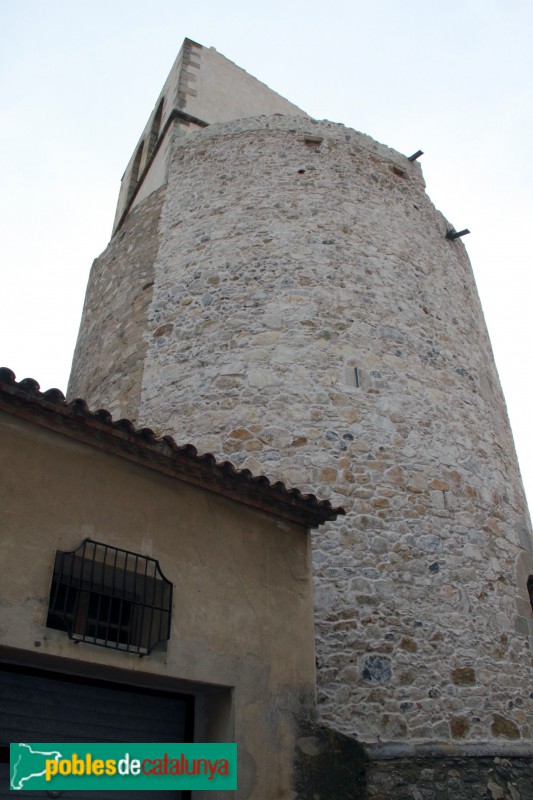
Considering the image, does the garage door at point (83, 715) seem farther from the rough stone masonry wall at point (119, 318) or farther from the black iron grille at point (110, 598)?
the rough stone masonry wall at point (119, 318)

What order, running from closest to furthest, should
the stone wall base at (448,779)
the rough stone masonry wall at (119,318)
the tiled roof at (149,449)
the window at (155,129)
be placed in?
the tiled roof at (149,449) → the stone wall base at (448,779) → the rough stone masonry wall at (119,318) → the window at (155,129)

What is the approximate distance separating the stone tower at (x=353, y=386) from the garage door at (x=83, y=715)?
1809 mm

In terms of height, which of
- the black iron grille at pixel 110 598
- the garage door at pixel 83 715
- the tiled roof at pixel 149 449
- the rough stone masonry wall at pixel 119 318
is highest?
the rough stone masonry wall at pixel 119 318

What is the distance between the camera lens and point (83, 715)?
4.64 metres

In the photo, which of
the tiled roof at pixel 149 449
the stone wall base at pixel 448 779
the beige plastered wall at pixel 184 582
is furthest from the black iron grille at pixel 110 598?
the stone wall base at pixel 448 779

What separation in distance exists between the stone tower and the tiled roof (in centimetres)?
147

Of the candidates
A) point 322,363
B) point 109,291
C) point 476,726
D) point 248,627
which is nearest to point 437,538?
point 476,726

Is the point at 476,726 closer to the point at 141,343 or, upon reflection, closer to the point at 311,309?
the point at 311,309

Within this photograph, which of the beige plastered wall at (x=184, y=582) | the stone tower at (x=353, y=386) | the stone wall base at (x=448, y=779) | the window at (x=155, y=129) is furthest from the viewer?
the window at (x=155, y=129)

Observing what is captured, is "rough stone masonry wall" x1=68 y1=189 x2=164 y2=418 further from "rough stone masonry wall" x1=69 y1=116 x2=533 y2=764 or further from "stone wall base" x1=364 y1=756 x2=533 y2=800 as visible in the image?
"stone wall base" x1=364 y1=756 x2=533 y2=800

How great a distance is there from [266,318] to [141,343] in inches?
68.4

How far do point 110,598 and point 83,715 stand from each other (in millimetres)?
819

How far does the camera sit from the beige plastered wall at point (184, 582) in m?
4.29

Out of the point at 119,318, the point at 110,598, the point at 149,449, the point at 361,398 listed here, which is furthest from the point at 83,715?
the point at 119,318
